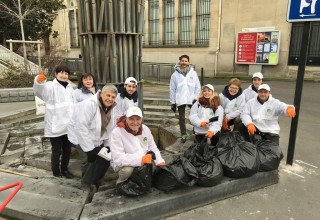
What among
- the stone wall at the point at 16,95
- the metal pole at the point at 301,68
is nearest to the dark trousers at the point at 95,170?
the metal pole at the point at 301,68

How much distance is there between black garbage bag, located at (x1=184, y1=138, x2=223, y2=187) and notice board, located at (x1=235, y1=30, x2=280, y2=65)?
1217cm

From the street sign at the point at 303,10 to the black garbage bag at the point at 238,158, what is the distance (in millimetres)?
1849

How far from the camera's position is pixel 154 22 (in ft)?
64.8

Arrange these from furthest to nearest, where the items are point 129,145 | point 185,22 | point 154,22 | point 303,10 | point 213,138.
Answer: point 154,22, point 185,22, point 213,138, point 303,10, point 129,145

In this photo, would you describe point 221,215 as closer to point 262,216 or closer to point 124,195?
point 262,216

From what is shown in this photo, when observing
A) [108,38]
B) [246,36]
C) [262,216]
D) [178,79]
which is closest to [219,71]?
[246,36]

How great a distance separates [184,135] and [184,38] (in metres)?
14.1

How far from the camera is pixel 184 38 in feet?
60.0

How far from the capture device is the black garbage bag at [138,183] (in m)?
3.09

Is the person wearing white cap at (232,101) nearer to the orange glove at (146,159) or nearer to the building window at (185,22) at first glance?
the orange glove at (146,159)

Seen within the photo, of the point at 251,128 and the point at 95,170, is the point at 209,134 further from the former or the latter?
the point at 95,170

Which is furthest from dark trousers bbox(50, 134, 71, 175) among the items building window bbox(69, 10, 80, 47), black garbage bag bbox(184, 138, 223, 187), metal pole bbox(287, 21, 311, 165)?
building window bbox(69, 10, 80, 47)

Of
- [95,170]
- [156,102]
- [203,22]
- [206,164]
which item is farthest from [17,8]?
[206,164]

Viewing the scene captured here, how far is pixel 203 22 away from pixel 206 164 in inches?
596
